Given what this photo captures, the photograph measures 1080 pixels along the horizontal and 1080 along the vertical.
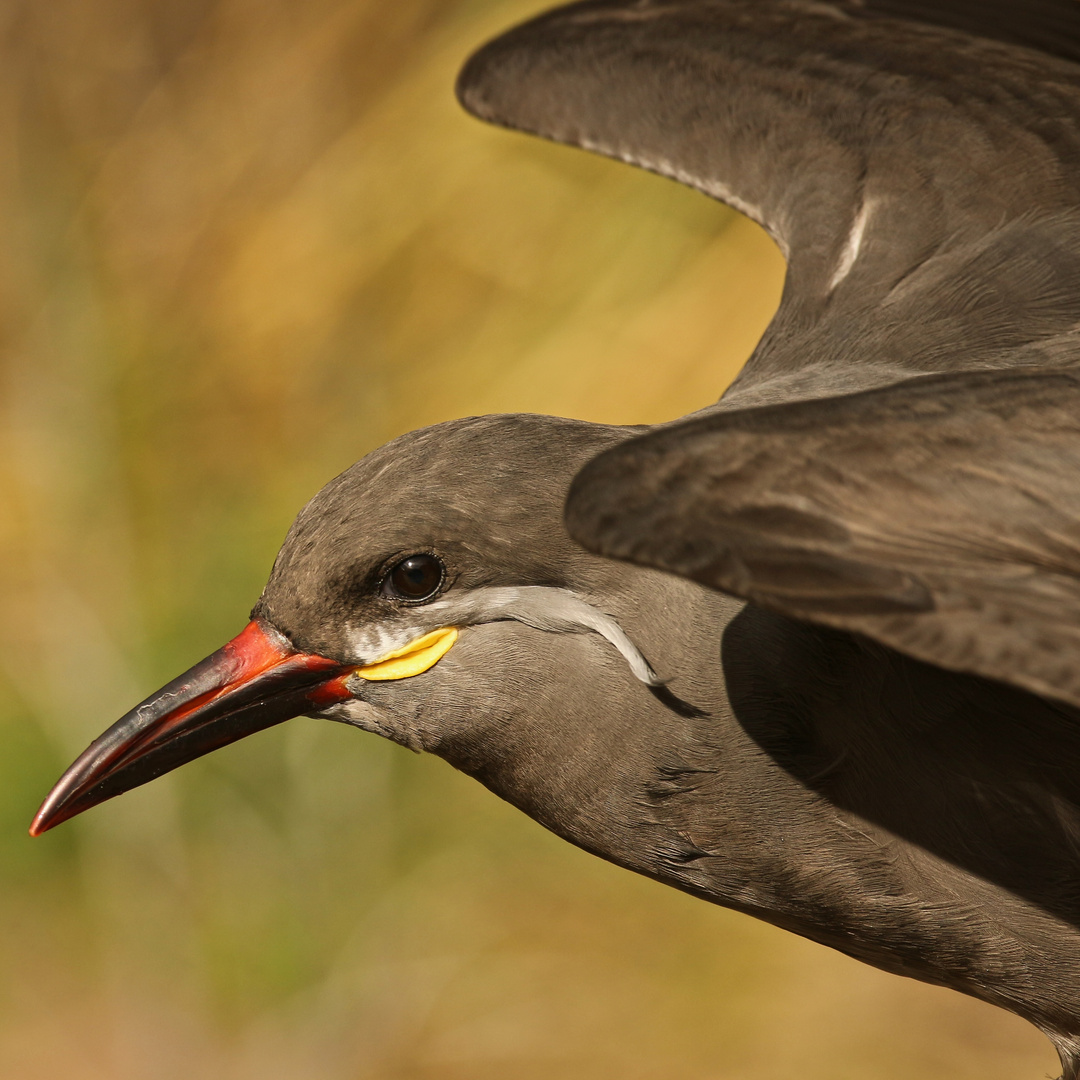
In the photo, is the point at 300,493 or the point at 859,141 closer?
the point at 859,141

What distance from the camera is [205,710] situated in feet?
8.05

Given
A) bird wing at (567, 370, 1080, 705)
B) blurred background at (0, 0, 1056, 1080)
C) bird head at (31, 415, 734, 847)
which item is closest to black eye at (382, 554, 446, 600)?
bird head at (31, 415, 734, 847)

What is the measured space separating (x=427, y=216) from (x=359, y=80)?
27.7 inches

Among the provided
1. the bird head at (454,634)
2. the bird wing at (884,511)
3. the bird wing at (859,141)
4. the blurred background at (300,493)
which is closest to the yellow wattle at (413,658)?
the bird head at (454,634)

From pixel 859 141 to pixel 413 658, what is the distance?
1.69 metres

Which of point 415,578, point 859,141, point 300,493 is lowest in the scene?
point 300,493

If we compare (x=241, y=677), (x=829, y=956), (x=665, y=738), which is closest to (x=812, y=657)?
(x=665, y=738)

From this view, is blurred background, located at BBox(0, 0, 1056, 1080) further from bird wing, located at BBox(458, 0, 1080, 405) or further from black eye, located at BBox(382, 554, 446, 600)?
black eye, located at BBox(382, 554, 446, 600)

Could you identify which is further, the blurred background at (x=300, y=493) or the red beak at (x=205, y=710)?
the blurred background at (x=300, y=493)

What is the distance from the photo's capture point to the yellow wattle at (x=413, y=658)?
7.84 ft

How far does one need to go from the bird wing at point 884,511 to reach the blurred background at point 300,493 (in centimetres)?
443

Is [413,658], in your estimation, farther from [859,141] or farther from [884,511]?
[859,141]

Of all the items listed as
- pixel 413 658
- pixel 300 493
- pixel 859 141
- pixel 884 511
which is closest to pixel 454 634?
pixel 413 658

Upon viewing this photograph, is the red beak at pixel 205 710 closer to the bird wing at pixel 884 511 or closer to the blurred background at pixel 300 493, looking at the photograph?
the bird wing at pixel 884 511
